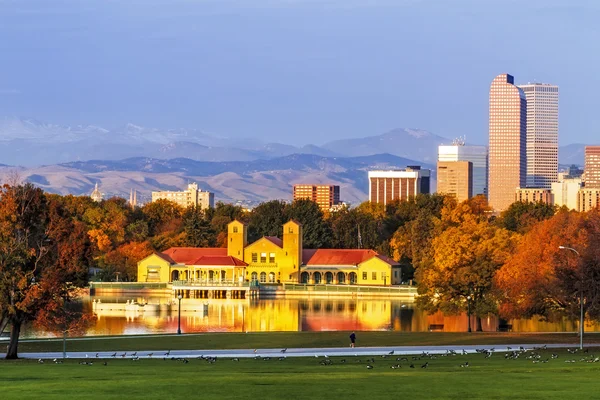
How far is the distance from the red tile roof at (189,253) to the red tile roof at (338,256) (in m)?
9.47

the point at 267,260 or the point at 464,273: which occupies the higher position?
the point at 267,260

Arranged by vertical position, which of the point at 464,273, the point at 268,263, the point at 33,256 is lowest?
the point at 464,273

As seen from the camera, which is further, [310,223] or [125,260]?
[310,223]

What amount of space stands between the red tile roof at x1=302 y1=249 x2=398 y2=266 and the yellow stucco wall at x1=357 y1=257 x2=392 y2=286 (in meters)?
0.65

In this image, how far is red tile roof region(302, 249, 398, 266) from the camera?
132 meters

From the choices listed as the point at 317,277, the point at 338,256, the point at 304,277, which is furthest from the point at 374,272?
the point at 304,277

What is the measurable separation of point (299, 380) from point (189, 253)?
10640 cm

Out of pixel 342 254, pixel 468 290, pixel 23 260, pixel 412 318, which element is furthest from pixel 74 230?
pixel 342 254

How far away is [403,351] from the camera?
155ft

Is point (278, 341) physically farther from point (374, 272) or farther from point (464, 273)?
point (374, 272)

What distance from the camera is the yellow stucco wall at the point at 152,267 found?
132 meters

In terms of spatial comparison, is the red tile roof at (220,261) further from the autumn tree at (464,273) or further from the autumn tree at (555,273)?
the autumn tree at (555,273)

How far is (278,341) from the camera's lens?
2172 inches

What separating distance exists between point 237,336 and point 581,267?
16269 mm
